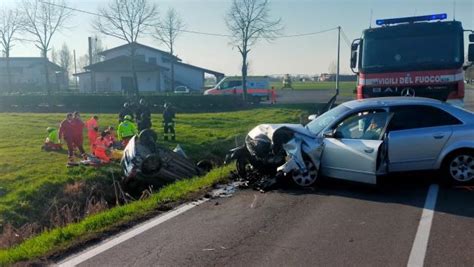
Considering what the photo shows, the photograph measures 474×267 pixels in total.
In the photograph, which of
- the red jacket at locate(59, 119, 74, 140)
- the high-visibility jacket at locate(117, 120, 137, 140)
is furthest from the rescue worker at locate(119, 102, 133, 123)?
the red jacket at locate(59, 119, 74, 140)

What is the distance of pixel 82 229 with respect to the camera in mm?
6379

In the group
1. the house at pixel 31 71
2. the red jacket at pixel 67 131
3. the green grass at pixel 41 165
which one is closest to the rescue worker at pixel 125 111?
the green grass at pixel 41 165

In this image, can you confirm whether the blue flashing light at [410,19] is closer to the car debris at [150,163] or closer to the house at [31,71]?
the car debris at [150,163]

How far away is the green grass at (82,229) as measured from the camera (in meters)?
5.52

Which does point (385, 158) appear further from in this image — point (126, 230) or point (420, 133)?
point (126, 230)

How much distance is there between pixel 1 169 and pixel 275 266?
Result: 10.0 meters

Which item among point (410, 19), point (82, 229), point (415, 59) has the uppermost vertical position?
point (410, 19)

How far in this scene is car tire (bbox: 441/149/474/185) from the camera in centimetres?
812

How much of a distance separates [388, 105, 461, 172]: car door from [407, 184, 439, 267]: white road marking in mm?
572

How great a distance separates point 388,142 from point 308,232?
9.71 ft

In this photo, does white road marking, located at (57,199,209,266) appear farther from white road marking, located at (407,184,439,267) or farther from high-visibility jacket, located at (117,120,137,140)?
high-visibility jacket, located at (117,120,137,140)

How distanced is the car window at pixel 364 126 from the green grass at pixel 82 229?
8.87 feet

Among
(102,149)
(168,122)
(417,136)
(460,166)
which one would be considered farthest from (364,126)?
(168,122)

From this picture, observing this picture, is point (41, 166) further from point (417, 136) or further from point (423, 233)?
point (423, 233)
